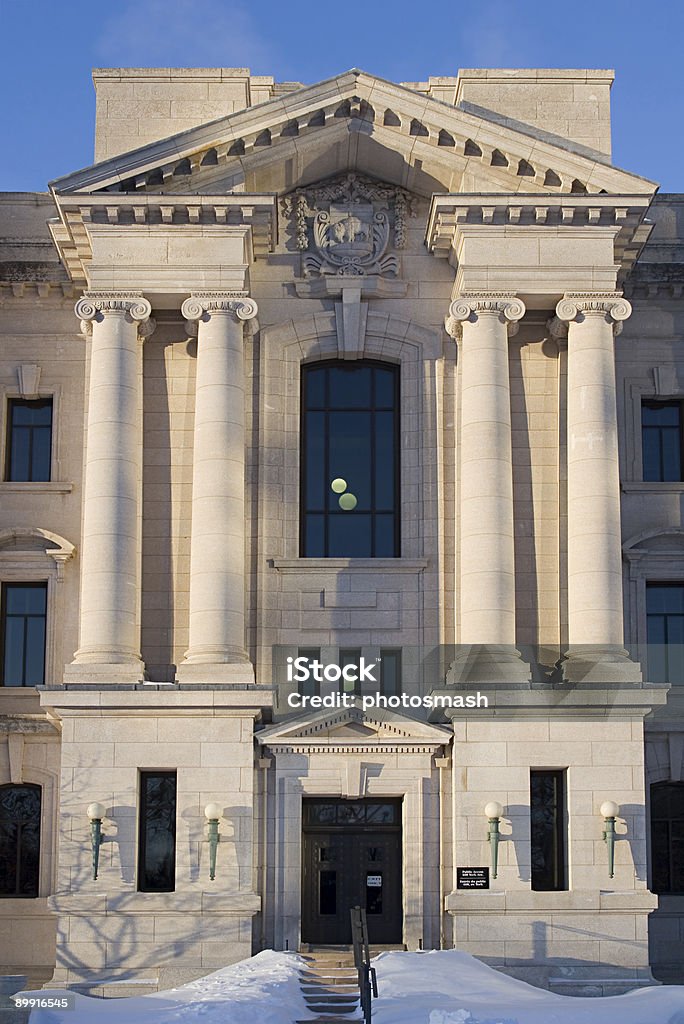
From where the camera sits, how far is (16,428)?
1444 inches

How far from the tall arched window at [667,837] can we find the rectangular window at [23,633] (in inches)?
527

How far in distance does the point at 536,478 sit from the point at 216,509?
6.85 metres

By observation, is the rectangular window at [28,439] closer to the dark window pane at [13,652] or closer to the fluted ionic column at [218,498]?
the dark window pane at [13,652]

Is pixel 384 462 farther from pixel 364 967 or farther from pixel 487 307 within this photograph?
pixel 364 967

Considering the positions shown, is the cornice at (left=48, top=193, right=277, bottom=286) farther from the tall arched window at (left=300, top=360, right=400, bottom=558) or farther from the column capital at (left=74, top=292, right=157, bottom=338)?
the tall arched window at (left=300, top=360, right=400, bottom=558)

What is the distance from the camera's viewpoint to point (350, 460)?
35125 mm

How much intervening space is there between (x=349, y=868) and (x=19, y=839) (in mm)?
7248

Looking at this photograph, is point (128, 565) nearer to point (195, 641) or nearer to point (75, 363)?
point (195, 641)

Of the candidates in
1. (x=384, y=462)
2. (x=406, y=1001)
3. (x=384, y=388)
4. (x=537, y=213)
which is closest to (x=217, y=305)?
(x=384, y=388)

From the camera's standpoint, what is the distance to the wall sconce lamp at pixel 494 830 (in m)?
31.0

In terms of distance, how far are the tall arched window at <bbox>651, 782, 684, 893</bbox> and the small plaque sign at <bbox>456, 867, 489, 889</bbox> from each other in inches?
203

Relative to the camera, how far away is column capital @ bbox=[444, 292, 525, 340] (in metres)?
33.8

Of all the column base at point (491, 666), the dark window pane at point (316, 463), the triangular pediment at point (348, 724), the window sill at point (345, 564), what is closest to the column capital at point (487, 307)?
the dark window pane at point (316, 463)

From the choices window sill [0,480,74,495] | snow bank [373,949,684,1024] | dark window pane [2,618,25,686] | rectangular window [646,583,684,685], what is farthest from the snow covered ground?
window sill [0,480,74,495]
